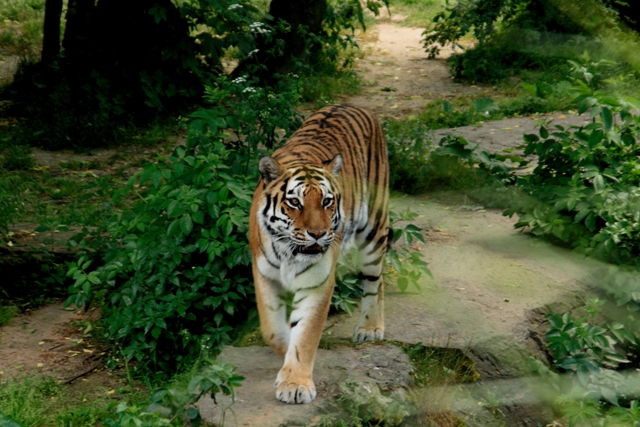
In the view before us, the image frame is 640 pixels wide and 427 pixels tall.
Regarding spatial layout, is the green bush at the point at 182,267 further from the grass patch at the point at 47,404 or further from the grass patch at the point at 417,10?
the grass patch at the point at 417,10

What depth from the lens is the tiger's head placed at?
339 centimetres

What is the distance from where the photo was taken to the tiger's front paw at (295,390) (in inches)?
127

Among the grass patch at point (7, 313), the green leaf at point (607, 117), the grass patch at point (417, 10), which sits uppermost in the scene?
the grass patch at point (417, 10)

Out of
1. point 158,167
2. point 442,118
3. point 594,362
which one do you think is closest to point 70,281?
point 158,167

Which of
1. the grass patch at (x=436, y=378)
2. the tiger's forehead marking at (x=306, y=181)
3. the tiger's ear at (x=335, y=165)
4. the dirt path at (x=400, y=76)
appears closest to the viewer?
the tiger's forehead marking at (x=306, y=181)

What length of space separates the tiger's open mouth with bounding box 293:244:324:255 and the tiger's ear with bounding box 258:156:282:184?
1.33 feet

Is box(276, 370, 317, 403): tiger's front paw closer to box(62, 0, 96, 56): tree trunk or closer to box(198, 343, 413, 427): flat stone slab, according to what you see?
box(198, 343, 413, 427): flat stone slab

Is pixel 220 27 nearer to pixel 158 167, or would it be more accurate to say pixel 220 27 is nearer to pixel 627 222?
pixel 158 167

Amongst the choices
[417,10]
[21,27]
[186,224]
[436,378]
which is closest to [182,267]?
[186,224]

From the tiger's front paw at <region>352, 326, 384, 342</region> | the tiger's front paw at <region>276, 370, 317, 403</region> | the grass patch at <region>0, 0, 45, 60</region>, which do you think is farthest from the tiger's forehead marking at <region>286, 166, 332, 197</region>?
the grass patch at <region>0, 0, 45, 60</region>

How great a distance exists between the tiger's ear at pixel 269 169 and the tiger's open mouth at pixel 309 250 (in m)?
0.41

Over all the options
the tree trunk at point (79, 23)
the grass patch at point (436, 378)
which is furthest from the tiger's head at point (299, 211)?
the tree trunk at point (79, 23)

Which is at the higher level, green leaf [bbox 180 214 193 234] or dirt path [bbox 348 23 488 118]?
dirt path [bbox 348 23 488 118]

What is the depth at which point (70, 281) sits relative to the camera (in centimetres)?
520
